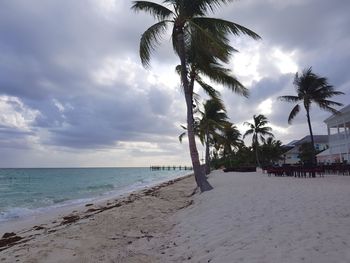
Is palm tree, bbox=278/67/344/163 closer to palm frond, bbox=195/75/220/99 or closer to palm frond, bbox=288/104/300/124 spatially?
palm frond, bbox=288/104/300/124

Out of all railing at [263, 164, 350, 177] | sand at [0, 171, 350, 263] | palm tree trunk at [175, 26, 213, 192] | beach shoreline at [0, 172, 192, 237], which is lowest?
beach shoreline at [0, 172, 192, 237]

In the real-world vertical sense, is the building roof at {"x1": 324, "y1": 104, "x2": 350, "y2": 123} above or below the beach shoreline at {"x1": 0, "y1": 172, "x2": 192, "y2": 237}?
above

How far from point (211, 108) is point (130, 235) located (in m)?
26.4

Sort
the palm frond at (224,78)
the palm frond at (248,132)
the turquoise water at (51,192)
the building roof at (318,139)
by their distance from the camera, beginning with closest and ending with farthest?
1. the palm frond at (224,78)
2. the turquoise water at (51,192)
3. the palm frond at (248,132)
4. the building roof at (318,139)

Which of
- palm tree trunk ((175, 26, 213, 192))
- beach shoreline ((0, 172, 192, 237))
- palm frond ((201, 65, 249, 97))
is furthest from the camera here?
palm frond ((201, 65, 249, 97))

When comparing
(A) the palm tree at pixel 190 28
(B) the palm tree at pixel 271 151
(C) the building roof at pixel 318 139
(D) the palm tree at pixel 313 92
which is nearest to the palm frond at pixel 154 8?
(A) the palm tree at pixel 190 28

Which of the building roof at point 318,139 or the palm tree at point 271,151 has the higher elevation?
the building roof at point 318,139

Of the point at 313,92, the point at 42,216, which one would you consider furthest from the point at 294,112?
the point at 42,216

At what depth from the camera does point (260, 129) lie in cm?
4819

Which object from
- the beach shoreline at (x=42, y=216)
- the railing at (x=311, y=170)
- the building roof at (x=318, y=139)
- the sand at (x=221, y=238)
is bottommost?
the beach shoreline at (x=42, y=216)

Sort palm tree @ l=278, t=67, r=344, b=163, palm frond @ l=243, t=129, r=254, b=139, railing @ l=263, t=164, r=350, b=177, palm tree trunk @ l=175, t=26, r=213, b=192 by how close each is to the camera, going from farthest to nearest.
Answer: palm frond @ l=243, t=129, r=254, b=139 < palm tree @ l=278, t=67, r=344, b=163 < railing @ l=263, t=164, r=350, b=177 < palm tree trunk @ l=175, t=26, r=213, b=192

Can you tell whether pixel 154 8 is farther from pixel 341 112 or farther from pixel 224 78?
pixel 341 112

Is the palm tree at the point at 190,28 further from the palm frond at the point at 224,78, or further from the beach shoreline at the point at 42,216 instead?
the beach shoreline at the point at 42,216

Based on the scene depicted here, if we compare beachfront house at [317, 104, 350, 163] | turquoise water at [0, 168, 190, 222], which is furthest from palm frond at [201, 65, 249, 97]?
beachfront house at [317, 104, 350, 163]
